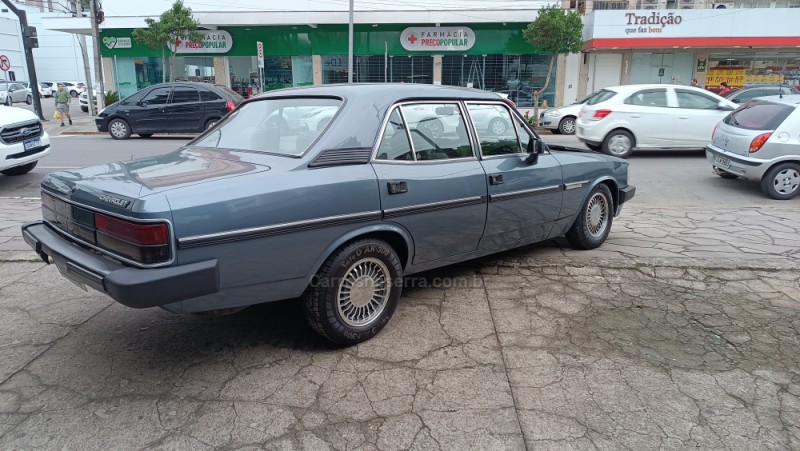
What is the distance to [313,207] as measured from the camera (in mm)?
3199

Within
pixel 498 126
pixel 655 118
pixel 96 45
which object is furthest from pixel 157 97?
pixel 498 126

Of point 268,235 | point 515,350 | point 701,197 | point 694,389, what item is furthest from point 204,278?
point 701,197

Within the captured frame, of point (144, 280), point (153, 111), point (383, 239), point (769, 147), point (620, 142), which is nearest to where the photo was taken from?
point (144, 280)

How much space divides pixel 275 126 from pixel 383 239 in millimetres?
1106

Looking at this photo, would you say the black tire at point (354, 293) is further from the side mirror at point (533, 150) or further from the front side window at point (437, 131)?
the side mirror at point (533, 150)

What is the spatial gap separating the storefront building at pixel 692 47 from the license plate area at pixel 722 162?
17770 millimetres

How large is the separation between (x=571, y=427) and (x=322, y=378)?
54.2 inches

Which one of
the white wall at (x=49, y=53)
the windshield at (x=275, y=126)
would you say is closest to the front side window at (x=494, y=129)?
the windshield at (x=275, y=126)

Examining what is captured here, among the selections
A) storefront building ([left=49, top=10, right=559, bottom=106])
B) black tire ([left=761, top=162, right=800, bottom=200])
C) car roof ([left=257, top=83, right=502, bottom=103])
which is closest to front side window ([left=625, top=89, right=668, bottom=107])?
black tire ([left=761, top=162, right=800, bottom=200])

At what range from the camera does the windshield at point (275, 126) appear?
364cm

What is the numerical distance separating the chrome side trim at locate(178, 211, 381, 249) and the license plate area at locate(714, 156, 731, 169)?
7601 millimetres

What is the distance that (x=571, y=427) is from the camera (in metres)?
2.81

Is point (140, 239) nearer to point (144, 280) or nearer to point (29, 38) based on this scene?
point (144, 280)

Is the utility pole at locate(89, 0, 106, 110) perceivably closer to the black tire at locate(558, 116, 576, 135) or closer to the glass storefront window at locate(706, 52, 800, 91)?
the black tire at locate(558, 116, 576, 135)
